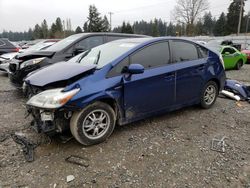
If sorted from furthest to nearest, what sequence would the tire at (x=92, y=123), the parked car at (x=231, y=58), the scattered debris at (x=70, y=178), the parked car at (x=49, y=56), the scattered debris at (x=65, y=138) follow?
the parked car at (x=231, y=58) < the parked car at (x=49, y=56) < the scattered debris at (x=65, y=138) < the tire at (x=92, y=123) < the scattered debris at (x=70, y=178)

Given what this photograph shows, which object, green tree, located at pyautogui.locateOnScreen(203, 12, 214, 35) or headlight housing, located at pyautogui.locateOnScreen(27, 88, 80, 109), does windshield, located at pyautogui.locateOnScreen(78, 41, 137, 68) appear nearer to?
headlight housing, located at pyautogui.locateOnScreen(27, 88, 80, 109)

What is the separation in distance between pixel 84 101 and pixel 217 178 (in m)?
1.86

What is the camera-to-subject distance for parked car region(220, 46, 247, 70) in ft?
38.9

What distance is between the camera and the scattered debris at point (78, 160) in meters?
2.88

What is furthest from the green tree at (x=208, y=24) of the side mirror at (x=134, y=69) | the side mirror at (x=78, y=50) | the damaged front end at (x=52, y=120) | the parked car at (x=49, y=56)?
the damaged front end at (x=52, y=120)

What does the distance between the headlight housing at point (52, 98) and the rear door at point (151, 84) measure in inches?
35.0

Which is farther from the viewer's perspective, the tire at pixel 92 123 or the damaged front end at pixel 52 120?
the tire at pixel 92 123

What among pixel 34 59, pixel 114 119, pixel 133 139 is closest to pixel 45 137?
pixel 114 119

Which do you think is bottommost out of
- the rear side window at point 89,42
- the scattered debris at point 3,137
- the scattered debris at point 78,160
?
the scattered debris at point 78,160

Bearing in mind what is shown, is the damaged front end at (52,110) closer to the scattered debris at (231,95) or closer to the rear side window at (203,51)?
the rear side window at (203,51)

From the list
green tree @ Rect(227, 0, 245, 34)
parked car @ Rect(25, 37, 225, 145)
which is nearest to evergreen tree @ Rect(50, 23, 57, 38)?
green tree @ Rect(227, 0, 245, 34)

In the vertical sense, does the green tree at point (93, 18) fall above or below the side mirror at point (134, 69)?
above

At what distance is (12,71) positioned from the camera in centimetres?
604

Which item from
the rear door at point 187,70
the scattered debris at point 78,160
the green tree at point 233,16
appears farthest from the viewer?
the green tree at point 233,16
